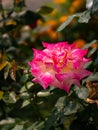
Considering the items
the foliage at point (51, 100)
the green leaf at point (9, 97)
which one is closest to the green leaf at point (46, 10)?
the foliage at point (51, 100)

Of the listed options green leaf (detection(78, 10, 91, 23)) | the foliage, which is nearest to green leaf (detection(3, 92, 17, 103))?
the foliage

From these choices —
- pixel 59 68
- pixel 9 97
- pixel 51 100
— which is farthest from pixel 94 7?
pixel 9 97

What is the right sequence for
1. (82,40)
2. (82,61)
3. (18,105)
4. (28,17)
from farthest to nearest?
(82,40) → (28,17) → (18,105) → (82,61)

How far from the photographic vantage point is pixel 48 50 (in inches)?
64.4

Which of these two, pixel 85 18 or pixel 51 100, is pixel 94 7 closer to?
pixel 85 18

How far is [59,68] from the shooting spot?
1564mm

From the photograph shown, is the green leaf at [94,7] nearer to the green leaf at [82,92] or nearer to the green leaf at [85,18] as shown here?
the green leaf at [85,18]

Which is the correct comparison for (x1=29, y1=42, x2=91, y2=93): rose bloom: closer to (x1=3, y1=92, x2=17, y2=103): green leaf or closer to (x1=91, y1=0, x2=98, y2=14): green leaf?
(x1=91, y1=0, x2=98, y2=14): green leaf

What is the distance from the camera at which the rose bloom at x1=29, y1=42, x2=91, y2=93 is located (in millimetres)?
Result: 1562

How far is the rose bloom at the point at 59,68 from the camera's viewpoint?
1.56m

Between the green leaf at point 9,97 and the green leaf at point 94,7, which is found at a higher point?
the green leaf at point 94,7

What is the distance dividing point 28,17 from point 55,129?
925 millimetres

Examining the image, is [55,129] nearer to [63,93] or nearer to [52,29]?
[63,93]

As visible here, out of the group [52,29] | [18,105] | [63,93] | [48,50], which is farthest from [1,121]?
[52,29]
